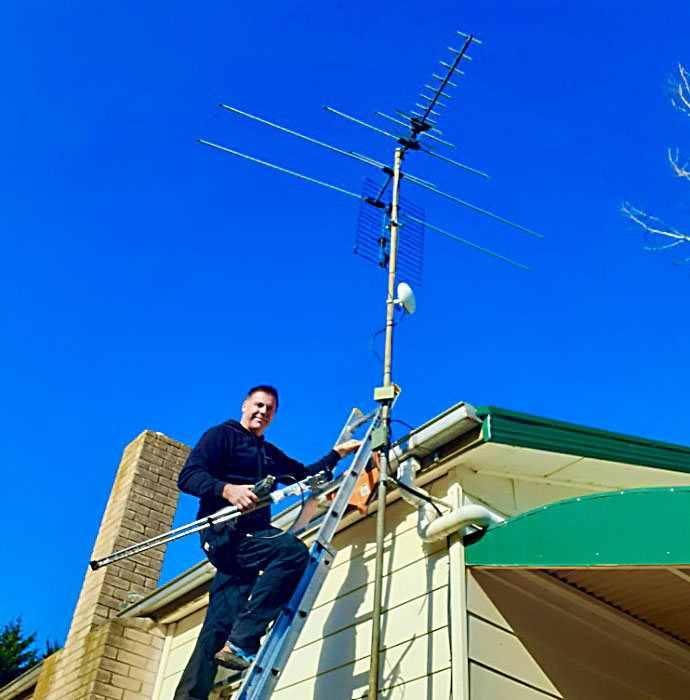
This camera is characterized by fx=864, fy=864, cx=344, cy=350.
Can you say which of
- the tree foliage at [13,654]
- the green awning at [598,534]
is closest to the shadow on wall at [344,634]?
the green awning at [598,534]

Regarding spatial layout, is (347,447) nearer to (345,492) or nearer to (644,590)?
(345,492)

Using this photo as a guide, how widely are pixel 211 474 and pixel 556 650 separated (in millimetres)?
2331

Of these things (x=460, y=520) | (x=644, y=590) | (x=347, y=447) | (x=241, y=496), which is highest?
(x=347, y=447)

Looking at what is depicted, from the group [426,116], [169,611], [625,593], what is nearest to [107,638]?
[169,611]

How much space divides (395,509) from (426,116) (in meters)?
3.00

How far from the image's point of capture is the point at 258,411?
591 cm

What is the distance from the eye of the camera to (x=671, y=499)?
3.94 m

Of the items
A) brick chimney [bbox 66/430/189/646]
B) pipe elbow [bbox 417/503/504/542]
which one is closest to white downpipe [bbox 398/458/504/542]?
pipe elbow [bbox 417/503/504/542]

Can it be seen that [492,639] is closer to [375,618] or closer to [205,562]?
[375,618]

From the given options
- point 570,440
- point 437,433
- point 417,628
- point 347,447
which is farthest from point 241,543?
point 570,440

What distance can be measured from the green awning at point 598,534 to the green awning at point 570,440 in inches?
23.7

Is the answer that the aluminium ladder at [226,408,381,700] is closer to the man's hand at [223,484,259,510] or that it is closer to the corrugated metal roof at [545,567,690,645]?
the man's hand at [223,484,259,510]

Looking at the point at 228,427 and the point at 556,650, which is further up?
the point at 228,427

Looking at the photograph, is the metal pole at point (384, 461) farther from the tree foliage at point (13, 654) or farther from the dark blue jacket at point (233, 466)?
the tree foliage at point (13, 654)
